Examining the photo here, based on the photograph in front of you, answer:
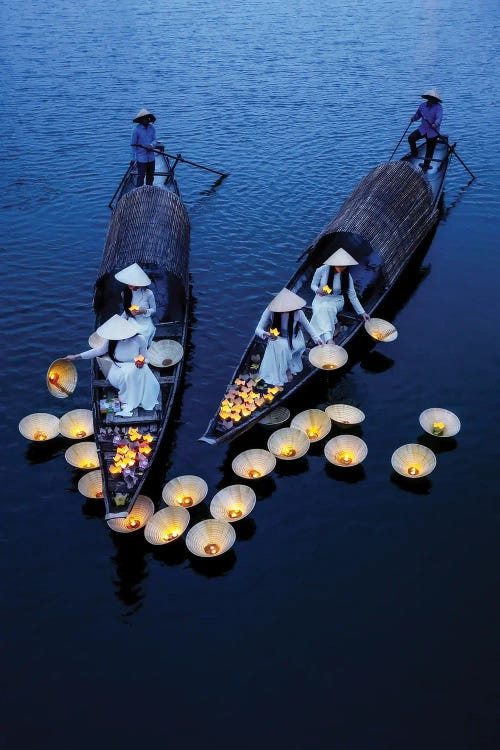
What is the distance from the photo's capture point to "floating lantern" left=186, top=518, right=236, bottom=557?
13125 mm

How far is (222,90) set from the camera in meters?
40.8

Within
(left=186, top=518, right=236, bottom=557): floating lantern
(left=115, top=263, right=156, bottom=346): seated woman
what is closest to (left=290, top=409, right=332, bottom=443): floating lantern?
(left=186, top=518, right=236, bottom=557): floating lantern

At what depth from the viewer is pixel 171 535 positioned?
13.6m

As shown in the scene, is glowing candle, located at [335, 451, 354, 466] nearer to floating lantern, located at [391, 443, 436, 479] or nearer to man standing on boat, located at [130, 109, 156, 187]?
floating lantern, located at [391, 443, 436, 479]

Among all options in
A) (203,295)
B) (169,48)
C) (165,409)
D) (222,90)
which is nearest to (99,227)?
(203,295)

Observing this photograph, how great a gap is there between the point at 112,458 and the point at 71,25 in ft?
170

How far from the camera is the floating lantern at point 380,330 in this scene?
18.7 meters

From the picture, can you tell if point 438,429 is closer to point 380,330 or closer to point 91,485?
point 380,330

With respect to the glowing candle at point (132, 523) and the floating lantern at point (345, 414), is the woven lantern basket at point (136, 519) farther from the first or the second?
the floating lantern at point (345, 414)

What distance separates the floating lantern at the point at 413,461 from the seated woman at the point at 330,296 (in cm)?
429

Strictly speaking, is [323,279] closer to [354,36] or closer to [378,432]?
[378,432]

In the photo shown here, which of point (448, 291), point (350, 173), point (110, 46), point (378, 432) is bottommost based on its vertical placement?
point (378, 432)

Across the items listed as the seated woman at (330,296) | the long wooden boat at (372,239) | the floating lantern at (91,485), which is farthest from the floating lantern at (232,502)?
the seated woman at (330,296)

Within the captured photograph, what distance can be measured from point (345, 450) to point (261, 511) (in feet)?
7.97
